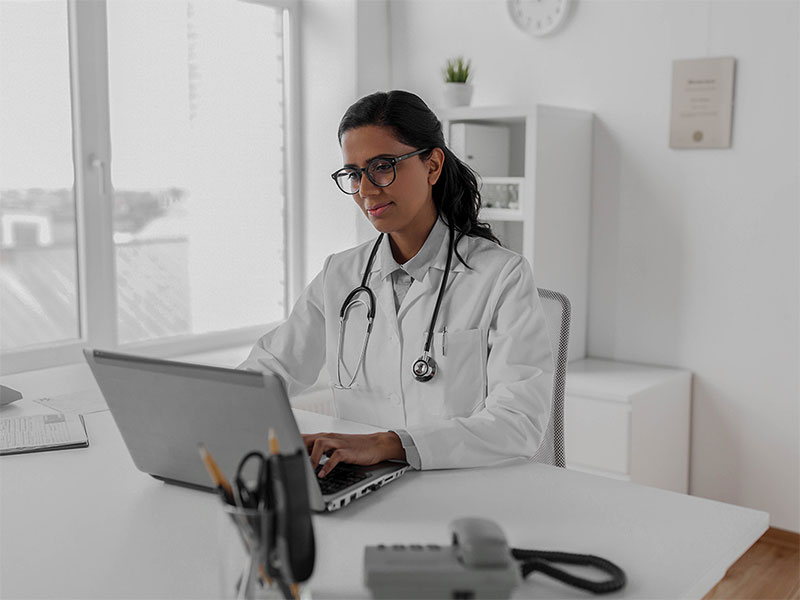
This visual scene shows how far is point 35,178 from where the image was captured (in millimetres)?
2768

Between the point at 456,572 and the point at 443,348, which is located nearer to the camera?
the point at 456,572

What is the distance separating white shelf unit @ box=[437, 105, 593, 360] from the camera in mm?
2936

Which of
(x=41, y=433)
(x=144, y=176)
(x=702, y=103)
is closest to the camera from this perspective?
(x=41, y=433)

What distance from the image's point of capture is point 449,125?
10.3 feet

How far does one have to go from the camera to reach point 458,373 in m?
1.68

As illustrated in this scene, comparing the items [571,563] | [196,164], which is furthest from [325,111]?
[571,563]

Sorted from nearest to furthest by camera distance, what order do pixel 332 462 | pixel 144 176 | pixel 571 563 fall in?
1. pixel 571 563
2. pixel 332 462
3. pixel 144 176

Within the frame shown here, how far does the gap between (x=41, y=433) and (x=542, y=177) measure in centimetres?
192

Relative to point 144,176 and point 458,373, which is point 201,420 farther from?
point 144,176

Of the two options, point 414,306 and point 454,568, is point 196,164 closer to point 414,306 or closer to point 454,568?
point 414,306

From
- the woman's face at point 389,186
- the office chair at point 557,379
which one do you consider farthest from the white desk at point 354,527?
the woman's face at point 389,186

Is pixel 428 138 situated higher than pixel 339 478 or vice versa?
pixel 428 138

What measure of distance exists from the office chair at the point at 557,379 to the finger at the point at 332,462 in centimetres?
69

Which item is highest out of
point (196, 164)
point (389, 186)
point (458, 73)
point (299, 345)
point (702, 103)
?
point (458, 73)
